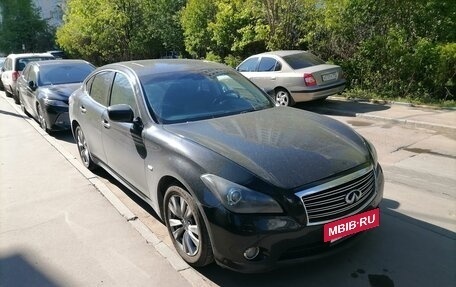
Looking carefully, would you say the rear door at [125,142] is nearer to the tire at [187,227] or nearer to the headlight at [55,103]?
the tire at [187,227]

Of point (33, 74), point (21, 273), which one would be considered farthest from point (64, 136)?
point (21, 273)

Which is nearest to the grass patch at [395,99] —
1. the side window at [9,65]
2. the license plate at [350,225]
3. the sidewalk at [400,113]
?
the sidewalk at [400,113]

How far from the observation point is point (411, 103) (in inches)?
389

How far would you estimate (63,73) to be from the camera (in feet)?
32.5

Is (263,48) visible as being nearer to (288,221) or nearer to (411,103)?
(411,103)

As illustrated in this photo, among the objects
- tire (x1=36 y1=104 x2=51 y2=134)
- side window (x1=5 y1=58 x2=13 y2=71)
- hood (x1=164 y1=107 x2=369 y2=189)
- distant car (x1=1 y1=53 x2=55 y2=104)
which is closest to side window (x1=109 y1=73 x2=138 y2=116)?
hood (x1=164 y1=107 x2=369 y2=189)

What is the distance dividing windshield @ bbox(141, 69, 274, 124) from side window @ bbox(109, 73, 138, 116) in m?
0.18

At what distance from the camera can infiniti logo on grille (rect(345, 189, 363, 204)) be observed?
3139 mm

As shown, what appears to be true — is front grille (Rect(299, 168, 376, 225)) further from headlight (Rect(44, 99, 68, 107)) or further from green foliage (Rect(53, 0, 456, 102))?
green foliage (Rect(53, 0, 456, 102))

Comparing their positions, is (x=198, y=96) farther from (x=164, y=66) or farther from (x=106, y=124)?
(x=106, y=124)

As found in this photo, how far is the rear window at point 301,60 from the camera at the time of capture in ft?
34.4

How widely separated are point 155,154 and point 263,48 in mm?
13243

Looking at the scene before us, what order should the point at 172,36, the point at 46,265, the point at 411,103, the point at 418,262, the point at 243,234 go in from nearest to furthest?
the point at 243,234
the point at 418,262
the point at 46,265
the point at 411,103
the point at 172,36

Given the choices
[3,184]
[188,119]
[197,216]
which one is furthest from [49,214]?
[197,216]
